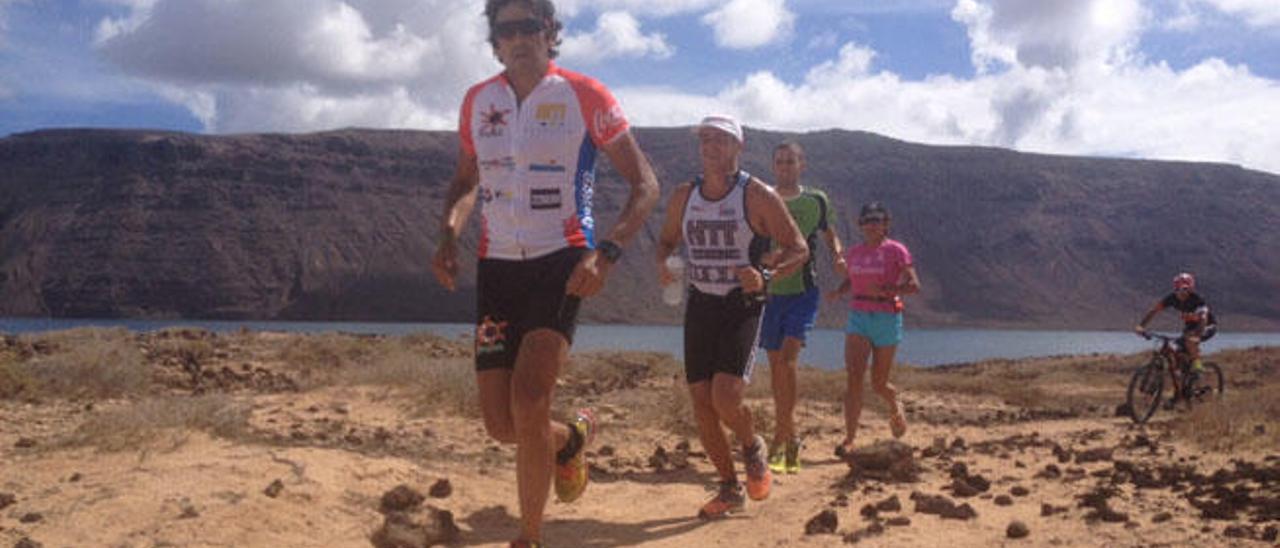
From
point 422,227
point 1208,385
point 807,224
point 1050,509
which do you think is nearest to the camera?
point 1050,509

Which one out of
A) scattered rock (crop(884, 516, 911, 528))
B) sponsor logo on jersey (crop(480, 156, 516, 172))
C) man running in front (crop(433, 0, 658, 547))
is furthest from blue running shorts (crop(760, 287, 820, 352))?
sponsor logo on jersey (crop(480, 156, 516, 172))

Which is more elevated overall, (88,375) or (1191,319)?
(1191,319)

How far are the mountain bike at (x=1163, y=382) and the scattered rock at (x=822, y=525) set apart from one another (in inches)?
309

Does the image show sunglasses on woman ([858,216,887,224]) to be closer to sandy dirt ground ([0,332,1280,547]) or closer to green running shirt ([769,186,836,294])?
green running shirt ([769,186,836,294])

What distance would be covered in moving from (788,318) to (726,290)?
4.96ft

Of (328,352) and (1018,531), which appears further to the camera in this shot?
(328,352)

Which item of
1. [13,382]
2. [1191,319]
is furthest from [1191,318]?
[13,382]

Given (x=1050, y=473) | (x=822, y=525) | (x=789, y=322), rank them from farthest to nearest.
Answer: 1. (x=789, y=322)
2. (x=1050, y=473)
3. (x=822, y=525)

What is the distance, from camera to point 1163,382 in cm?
1198

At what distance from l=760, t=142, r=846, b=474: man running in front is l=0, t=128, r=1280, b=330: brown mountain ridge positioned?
3879 inches

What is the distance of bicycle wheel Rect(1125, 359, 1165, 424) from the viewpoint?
1169cm

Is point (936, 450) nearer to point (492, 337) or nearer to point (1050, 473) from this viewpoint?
point (1050, 473)

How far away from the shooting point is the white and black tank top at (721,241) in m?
5.48

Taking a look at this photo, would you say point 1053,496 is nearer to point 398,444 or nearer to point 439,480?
point 439,480
